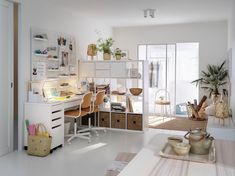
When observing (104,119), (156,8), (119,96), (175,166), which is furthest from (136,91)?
(175,166)

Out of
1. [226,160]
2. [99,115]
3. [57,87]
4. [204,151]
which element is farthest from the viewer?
[99,115]

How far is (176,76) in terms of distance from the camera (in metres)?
7.57

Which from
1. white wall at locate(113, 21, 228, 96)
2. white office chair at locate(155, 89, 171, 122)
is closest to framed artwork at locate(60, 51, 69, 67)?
white wall at locate(113, 21, 228, 96)

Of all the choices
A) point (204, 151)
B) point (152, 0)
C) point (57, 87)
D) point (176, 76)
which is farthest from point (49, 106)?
point (176, 76)

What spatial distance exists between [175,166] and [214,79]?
18.9 ft

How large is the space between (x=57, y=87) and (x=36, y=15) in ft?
4.55

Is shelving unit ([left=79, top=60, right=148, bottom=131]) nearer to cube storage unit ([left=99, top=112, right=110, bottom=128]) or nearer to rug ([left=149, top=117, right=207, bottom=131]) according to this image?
cube storage unit ([left=99, top=112, right=110, bottom=128])

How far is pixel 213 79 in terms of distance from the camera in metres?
6.81

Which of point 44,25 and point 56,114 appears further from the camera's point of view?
point 44,25

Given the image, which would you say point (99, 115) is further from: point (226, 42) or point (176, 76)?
point (226, 42)

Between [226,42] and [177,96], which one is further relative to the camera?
[177,96]

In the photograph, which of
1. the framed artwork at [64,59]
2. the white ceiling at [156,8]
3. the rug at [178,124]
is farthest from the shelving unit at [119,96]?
the white ceiling at [156,8]

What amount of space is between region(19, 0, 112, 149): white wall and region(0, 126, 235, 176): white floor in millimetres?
646

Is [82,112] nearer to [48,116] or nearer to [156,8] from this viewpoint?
[48,116]
